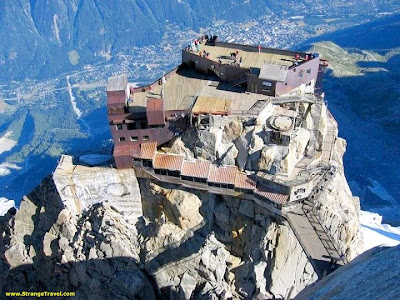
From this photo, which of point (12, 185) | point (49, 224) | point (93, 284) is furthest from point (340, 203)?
point (12, 185)

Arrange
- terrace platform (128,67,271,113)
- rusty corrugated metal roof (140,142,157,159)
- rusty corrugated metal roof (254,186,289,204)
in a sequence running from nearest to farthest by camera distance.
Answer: rusty corrugated metal roof (254,186,289,204), rusty corrugated metal roof (140,142,157,159), terrace platform (128,67,271,113)

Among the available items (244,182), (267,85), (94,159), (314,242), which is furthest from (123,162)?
(314,242)

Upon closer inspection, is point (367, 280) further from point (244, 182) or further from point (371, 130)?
point (371, 130)

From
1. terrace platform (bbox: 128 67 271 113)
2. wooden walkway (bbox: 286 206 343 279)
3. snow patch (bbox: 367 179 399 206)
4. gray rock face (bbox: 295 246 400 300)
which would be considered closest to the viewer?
gray rock face (bbox: 295 246 400 300)

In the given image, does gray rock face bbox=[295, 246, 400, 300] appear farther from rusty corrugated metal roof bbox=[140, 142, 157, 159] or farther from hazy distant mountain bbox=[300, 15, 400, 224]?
hazy distant mountain bbox=[300, 15, 400, 224]

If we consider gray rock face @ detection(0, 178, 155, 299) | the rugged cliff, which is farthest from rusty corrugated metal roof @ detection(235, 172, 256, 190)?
gray rock face @ detection(0, 178, 155, 299)

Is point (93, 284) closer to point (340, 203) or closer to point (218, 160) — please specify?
point (218, 160)

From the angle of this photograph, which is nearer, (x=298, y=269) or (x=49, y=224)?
(x=298, y=269)
